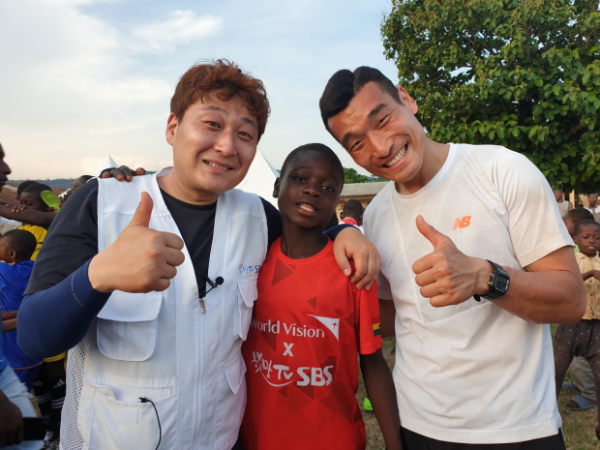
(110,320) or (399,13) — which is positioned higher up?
(399,13)

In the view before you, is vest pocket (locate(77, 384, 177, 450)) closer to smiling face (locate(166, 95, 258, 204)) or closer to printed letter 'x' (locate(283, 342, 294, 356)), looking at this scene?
printed letter 'x' (locate(283, 342, 294, 356))

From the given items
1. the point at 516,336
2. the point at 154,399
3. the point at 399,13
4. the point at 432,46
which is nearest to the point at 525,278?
the point at 516,336

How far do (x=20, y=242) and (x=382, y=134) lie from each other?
405 cm

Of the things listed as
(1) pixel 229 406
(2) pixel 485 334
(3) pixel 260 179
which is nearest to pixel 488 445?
(2) pixel 485 334

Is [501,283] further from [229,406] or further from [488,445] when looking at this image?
[229,406]

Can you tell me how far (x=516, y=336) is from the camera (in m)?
1.60

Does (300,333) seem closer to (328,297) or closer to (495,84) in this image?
(328,297)

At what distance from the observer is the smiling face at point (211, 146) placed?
172cm

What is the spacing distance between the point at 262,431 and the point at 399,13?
9.74m

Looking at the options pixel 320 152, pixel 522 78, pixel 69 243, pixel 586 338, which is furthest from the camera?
pixel 522 78

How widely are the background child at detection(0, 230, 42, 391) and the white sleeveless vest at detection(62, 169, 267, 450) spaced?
2.72 m

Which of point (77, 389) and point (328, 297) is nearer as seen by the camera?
point (77, 389)

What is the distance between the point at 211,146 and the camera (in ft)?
5.67

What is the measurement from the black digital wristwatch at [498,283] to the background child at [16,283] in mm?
3983
